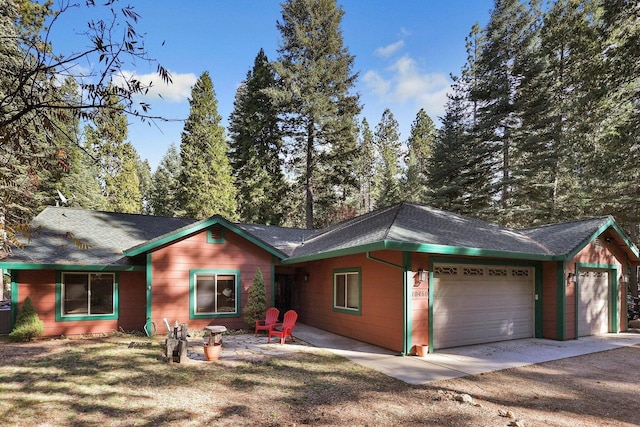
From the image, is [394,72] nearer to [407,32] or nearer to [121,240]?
[407,32]

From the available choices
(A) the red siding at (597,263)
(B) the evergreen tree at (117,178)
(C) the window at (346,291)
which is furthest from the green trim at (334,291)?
(B) the evergreen tree at (117,178)

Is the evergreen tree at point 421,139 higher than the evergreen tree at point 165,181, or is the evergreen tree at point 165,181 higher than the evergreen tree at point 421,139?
the evergreen tree at point 421,139

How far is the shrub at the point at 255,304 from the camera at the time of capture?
1046 cm

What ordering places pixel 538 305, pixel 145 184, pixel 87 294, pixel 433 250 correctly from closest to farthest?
pixel 433 250 → pixel 87 294 → pixel 538 305 → pixel 145 184

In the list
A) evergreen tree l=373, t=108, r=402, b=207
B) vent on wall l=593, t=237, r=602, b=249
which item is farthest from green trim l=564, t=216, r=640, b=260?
evergreen tree l=373, t=108, r=402, b=207

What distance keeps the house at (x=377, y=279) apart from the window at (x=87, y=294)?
0.03m

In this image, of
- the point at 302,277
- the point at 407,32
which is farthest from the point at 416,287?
the point at 407,32

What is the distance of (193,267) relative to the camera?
33.7 ft

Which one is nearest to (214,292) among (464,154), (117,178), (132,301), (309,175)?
(132,301)

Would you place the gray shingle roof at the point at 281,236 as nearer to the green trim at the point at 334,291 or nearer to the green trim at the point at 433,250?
the green trim at the point at 334,291

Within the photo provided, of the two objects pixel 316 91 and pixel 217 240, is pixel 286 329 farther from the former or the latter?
pixel 316 91

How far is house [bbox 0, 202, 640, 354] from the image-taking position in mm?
8312

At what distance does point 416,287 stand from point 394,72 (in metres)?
14.8

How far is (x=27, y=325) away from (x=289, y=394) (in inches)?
295
